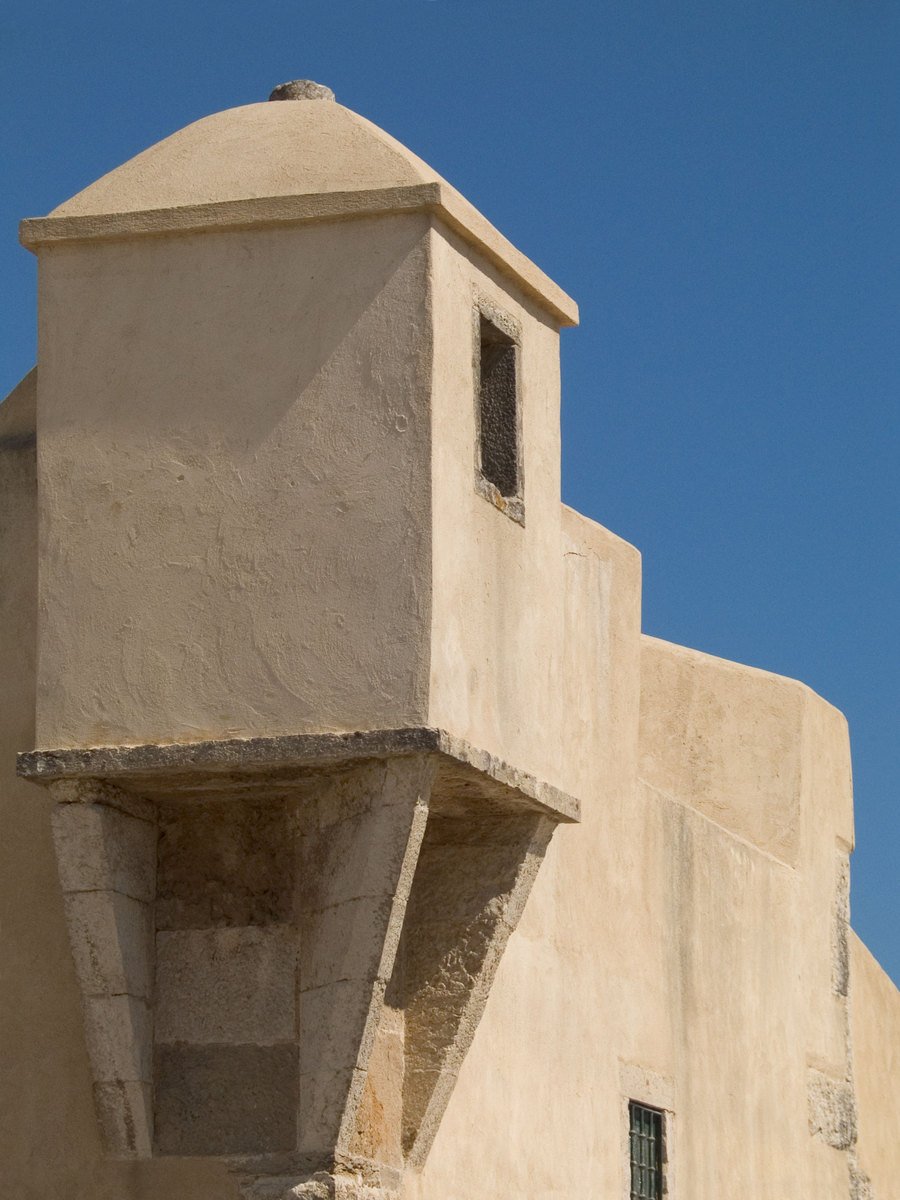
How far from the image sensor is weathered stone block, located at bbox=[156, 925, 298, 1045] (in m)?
8.38

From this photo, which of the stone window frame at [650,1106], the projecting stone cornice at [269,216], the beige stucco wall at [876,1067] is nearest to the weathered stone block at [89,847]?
the projecting stone cornice at [269,216]

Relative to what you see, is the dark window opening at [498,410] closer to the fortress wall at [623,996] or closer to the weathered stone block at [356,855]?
the weathered stone block at [356,855]

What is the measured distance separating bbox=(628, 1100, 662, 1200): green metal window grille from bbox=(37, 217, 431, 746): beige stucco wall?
348cm

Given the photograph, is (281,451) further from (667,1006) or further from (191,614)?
(667,1006)

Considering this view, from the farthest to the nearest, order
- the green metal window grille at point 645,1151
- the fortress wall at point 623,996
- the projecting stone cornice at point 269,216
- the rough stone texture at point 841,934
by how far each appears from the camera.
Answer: the rough stone texture at point 841,934 → the green metal window grille at point 645,1151 → the fortress wall at point 623,996 → the projecting stone cornice at point 269,216

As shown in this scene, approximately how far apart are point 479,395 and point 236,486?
0.90m

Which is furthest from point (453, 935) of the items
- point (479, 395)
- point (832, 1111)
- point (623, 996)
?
point (832, 1111)

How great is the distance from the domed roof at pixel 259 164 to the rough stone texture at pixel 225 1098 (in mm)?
2774

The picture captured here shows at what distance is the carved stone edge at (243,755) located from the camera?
26.0 ft

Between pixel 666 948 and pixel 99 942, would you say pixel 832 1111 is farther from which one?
pixel 99 942

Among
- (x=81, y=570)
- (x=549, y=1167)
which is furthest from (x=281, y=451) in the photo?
(x=549, y=1167)

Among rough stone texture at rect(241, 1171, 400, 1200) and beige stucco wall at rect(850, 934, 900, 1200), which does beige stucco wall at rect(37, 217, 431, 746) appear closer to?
rough stone texture at rect(241, 1171, 400, 1200)

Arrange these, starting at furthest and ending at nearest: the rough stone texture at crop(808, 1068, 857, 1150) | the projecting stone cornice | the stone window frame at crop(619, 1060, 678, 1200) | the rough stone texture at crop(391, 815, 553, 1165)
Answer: the rough stone texture at crop(808, 1068, 857, 1150)
the stone window frame at crop(619, 1060, 678, 1200)
the rough stone texture at crop(391, 815, 553, 1165)
the projecting stone cornice

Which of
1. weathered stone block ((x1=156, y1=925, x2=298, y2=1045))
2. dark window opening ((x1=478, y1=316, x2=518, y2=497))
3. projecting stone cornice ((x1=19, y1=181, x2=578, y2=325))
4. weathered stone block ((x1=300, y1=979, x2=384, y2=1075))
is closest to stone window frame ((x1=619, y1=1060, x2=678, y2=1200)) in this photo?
weathered stone block ((x1=156, y1=925, x2=298, y2=1045))
